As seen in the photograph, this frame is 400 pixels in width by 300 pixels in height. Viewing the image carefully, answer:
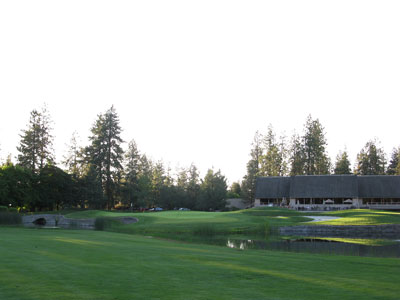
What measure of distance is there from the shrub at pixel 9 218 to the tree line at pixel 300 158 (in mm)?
43371

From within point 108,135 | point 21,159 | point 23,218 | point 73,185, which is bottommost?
point 23,218

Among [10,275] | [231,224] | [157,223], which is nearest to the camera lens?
[10,275]

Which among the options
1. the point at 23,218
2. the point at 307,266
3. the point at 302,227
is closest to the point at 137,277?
the point at 307,266

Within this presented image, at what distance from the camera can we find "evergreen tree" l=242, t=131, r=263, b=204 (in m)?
74.0

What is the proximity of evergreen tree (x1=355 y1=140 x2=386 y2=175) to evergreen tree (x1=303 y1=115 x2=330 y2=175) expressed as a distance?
12485 millimetres

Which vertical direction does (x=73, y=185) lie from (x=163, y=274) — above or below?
above

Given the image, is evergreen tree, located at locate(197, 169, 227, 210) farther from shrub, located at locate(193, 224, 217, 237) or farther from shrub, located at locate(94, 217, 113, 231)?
shrub, located at locate(193, 224, 217, 237)

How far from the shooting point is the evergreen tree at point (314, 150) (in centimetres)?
7225

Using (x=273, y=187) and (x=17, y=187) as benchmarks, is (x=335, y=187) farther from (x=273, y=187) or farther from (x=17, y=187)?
(x=17, y=187)

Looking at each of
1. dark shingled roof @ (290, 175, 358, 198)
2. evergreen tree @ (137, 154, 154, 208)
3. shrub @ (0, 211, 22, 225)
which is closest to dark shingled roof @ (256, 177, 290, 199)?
dark shingled roof @ (290, 175, 358, 198)

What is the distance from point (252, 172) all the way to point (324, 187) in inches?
738

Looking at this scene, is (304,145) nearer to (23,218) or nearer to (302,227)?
(302,227)

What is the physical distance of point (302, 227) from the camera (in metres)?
32.2

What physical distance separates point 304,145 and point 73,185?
41.2 m
